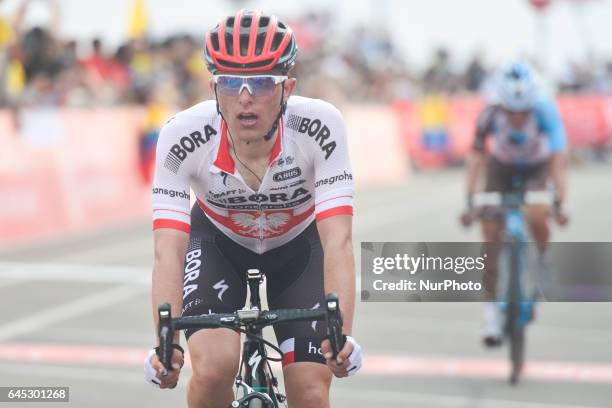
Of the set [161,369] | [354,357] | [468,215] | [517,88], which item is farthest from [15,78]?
[354,357]

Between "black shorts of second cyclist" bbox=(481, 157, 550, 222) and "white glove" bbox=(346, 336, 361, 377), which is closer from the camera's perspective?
"white glove" bbox=(346, 336, 361, 377)

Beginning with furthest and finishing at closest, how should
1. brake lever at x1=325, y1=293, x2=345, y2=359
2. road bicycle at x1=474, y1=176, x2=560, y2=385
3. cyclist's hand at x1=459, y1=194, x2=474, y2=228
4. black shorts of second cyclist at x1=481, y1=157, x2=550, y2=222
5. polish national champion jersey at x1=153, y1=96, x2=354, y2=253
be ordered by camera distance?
black shorts of second cyclist at x1=481, y1=157, x2=550, y2=222
cyclist's hand at x1=459, y1=194, x2=474, y2=228
road bicycle at x1=474, y1=176, x2=560, y2=385
polish national champion jersey at x1=153, y1=96, x2=354, y2=253
brake lever at x1=325, y1=293, x2=345, y2=359

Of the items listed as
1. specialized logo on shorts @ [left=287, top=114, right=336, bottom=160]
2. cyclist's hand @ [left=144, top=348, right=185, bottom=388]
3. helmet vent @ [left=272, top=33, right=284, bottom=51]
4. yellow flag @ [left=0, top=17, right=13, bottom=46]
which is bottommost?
cyclist's hand @ [left=144, top=348, right=185, bottom=388]

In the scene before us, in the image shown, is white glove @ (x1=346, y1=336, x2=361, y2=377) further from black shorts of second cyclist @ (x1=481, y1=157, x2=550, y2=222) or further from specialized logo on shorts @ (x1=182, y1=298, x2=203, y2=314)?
black shorts of second cyclist @ (x1=481, y1=157, x2=550, y2=222)

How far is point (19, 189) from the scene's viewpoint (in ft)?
48.1

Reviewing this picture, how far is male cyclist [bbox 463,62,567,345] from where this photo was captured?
361 inches

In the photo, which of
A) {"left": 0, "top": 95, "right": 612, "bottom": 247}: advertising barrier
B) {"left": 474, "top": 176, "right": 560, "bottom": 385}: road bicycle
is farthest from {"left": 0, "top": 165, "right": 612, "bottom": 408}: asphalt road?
{"left": 0, "top": 95, "right": 612, "bottom": 247}: advertising barrier

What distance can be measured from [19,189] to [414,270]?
872 centimetres

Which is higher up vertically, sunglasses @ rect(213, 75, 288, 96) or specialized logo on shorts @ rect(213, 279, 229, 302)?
sunglasses @ rect(213, 75, 288, 96)

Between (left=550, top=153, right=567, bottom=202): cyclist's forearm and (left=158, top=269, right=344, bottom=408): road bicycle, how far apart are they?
4.90 meters

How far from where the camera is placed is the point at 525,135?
9.77 m

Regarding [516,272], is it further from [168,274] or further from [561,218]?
[168,274]

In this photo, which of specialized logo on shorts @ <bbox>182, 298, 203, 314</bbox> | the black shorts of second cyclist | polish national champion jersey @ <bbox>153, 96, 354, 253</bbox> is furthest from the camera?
the black shorts of second cyclist

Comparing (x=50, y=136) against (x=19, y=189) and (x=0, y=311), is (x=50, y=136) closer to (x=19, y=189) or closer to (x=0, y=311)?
(x=19, y=189)
